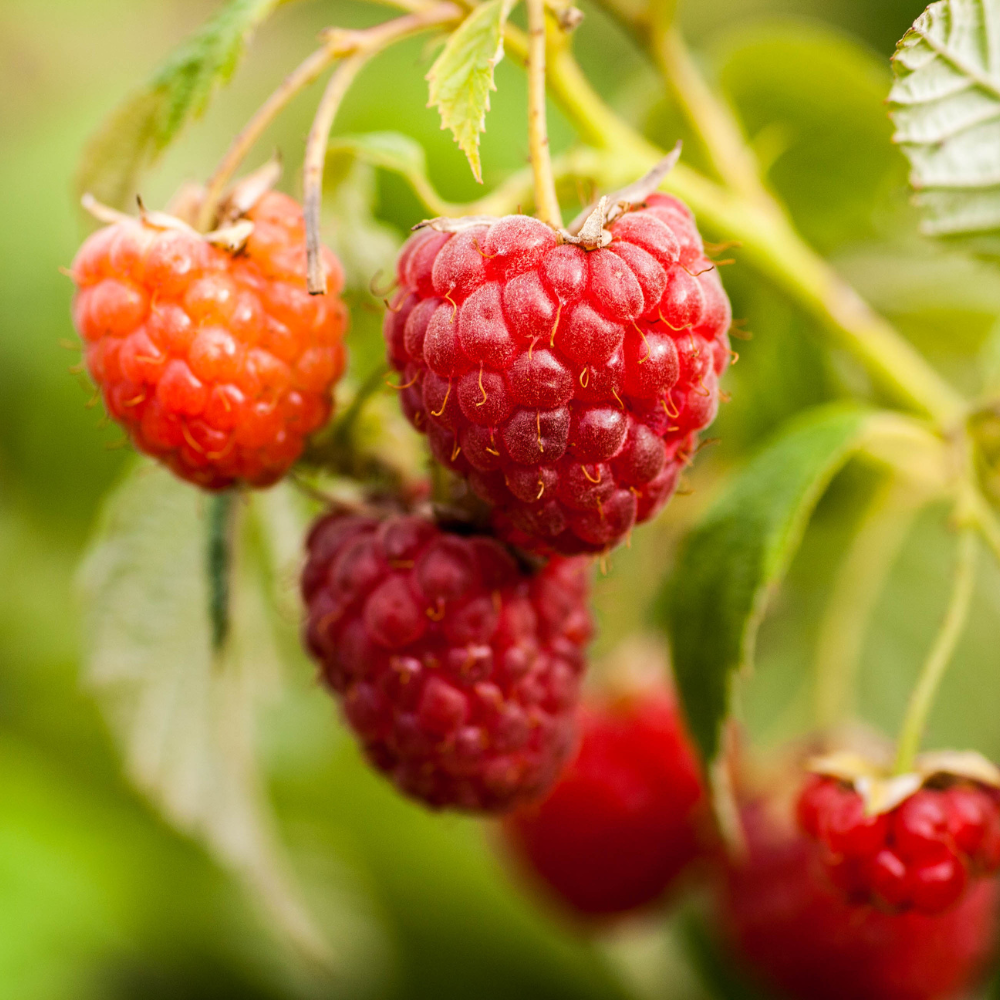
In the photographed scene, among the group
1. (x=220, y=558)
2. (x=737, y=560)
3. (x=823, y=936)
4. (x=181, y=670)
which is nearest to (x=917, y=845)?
(x=737, y=560)

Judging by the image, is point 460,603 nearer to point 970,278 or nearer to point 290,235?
point 290,235

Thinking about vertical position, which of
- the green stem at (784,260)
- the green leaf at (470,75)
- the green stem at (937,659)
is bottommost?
the green stem at (937,659)

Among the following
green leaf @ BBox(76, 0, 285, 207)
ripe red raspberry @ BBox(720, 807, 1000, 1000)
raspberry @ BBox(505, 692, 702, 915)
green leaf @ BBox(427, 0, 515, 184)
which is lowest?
ripe red raspberry @ BBox(720, 807, 1000, 1000)

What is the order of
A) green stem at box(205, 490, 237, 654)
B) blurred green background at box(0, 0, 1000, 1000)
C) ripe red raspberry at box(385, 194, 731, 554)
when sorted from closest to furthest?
ripe red raspberry at box(385, 194, 731, 554) → green stem at box(205, 490, 237, 654) → blurred green background at box(0, 0, 1000, 1000)

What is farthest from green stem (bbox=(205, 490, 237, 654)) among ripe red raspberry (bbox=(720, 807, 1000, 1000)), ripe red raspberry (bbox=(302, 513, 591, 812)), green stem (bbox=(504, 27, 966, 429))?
ripe red raspberry (bbox=(720, 807, 1000, 1000))

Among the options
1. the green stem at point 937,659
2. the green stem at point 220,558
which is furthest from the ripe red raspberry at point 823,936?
the green stem at point 220,558

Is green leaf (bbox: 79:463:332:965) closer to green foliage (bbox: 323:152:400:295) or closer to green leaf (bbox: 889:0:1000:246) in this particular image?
green foliage (bbox: 323:152:400:295)

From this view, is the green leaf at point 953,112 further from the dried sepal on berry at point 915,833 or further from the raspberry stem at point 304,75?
the dried sepal on berry at point 915,833
